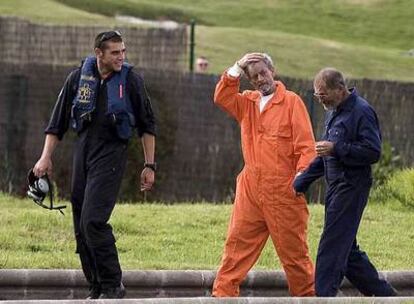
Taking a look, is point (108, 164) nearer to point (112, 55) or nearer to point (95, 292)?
point (112, 55)

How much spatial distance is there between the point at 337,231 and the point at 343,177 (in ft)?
1.15

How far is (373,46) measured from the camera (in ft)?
133

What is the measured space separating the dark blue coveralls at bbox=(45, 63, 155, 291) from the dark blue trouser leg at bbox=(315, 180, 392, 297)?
4.37ft

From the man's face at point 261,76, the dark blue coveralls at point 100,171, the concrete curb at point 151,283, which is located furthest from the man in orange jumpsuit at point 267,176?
the dark blue coveralls at point 100,171

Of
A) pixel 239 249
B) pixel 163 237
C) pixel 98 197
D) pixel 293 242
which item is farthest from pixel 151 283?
pixel 163 237

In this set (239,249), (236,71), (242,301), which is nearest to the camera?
(242,301)

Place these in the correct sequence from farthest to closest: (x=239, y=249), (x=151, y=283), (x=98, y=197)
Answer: (x=151, y=283)
(x=239, y=249)
(x=98, y=197)

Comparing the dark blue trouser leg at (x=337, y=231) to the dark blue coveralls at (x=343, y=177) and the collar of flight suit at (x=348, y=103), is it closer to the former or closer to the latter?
the dark blue coveralls at (x=343, y=177)

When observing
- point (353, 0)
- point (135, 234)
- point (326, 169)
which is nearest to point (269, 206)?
point (326, 169)

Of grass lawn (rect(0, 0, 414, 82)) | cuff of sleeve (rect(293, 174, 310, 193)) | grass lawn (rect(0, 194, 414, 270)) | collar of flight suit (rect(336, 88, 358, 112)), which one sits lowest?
grass lawn (rect(0, 0, 414, 82))

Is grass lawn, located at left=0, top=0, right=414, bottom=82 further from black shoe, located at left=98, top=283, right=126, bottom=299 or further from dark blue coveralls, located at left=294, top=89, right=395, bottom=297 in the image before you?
dark blue coveralls, located at left=294, top=89, right=395, bottom=297

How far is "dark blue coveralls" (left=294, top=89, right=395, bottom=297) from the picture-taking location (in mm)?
8914

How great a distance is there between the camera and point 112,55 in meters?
9.28

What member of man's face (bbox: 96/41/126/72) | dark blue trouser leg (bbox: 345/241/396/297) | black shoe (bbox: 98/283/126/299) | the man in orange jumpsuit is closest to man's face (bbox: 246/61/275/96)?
the man in orange jumpsuit
